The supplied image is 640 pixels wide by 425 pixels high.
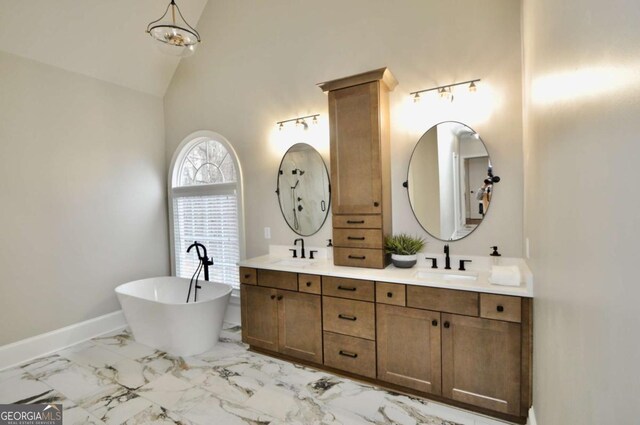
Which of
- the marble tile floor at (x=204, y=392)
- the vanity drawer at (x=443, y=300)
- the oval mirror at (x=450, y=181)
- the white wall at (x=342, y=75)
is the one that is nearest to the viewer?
the vanity drawer at (x=443, y=300)

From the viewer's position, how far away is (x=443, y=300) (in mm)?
2137

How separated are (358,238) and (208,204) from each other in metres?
2.37

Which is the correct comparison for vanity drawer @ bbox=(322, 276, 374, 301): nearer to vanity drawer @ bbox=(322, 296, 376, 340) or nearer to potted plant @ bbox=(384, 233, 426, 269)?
vanity drawer @ bbox=(322, 296, 376, 340)

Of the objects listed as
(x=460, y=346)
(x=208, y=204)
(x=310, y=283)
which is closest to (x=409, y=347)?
(x=460, y=346)

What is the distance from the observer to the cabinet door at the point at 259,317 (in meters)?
2.93

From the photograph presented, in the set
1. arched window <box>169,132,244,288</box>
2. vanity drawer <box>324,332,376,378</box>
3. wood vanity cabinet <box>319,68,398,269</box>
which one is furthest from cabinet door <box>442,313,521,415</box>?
arched window <box>169,132,244,288</box>

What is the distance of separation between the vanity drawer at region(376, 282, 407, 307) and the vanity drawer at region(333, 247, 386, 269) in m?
0.28

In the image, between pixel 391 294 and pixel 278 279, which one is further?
pixel 278 279

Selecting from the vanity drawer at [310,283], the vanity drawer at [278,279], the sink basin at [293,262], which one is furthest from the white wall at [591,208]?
the sink basin at [293,262]

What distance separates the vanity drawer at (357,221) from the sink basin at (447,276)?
20.2 inches

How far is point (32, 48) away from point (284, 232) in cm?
322

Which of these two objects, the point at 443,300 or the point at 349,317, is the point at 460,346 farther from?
the point at 349,317

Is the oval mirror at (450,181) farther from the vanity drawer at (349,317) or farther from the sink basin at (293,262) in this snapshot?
Result: the sink basin at (293,262)

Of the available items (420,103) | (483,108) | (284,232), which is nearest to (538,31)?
(483,108)
